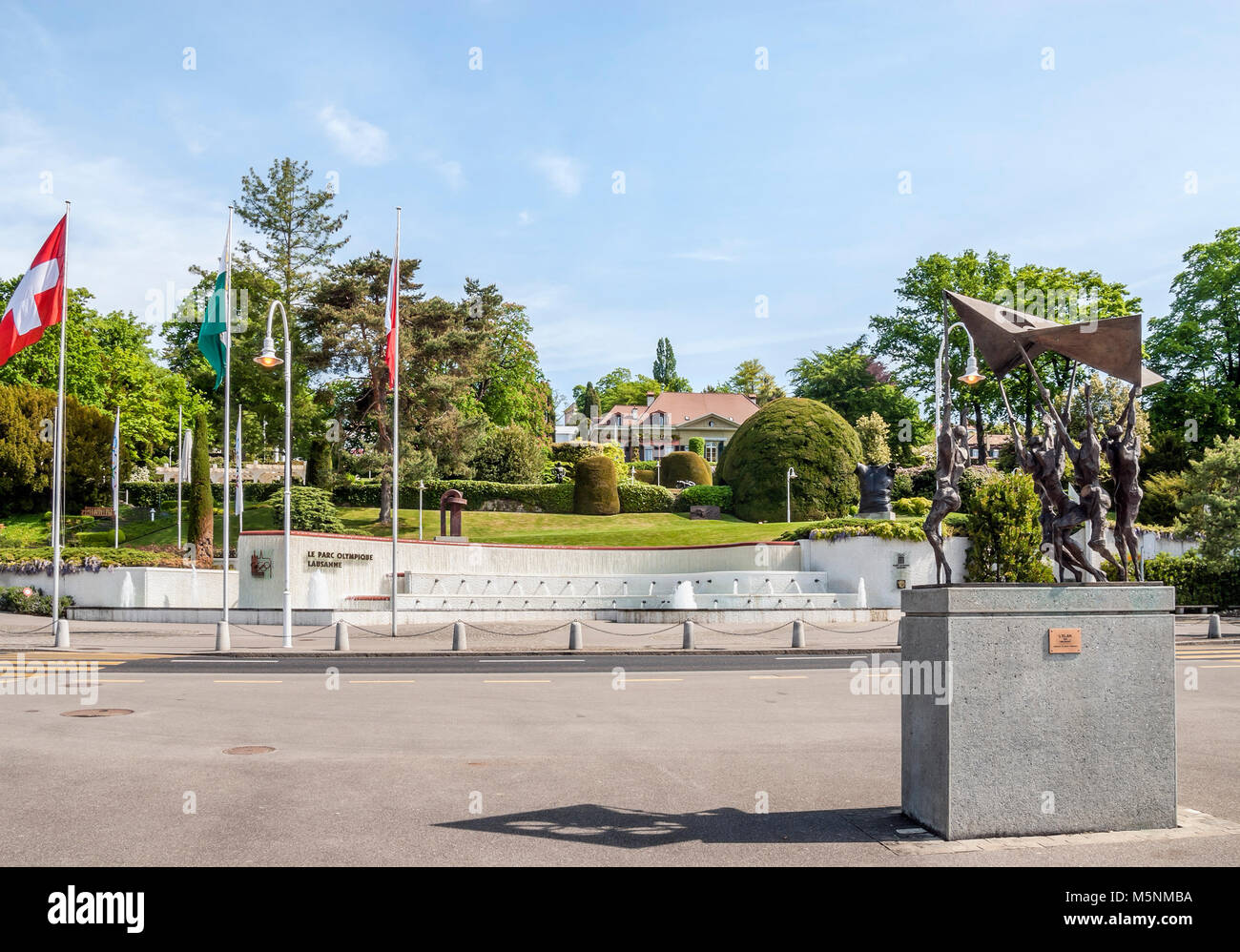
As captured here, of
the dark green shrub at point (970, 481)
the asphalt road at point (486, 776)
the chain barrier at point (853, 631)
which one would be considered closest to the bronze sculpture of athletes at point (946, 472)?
the asphalt road at point (486, 776)

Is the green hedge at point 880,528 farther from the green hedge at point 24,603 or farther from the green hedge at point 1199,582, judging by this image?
the green hedge at point 24,603

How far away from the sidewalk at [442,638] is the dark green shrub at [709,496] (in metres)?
25.8

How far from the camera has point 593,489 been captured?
56.0m

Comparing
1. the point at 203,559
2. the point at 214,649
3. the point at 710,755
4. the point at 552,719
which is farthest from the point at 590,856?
the point at 203,559

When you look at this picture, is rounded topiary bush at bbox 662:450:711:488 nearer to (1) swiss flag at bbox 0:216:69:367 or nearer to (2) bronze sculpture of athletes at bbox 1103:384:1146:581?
(1) swiss flag at bbox 0:216:69:367

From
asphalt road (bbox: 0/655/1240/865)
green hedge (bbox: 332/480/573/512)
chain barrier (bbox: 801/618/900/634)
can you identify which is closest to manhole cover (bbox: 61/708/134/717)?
asphalt road (bbox: 0/655/1240/865)

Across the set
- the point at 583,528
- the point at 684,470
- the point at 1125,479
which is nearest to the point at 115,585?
the point at 583,528

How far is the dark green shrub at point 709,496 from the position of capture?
55.2 m

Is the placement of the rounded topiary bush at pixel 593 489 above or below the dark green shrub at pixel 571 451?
below

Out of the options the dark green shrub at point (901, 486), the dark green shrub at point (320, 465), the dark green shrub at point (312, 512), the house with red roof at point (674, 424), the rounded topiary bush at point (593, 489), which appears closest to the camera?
the dark green shrub at point (312, 512)

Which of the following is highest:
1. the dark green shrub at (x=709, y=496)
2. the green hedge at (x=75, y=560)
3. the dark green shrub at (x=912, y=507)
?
the dark green shrub at (x=709, y=496)

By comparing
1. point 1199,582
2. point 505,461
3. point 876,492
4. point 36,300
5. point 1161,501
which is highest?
point 36,300

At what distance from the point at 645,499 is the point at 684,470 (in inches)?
363

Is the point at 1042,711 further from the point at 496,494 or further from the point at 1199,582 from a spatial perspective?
the point at 496,494
